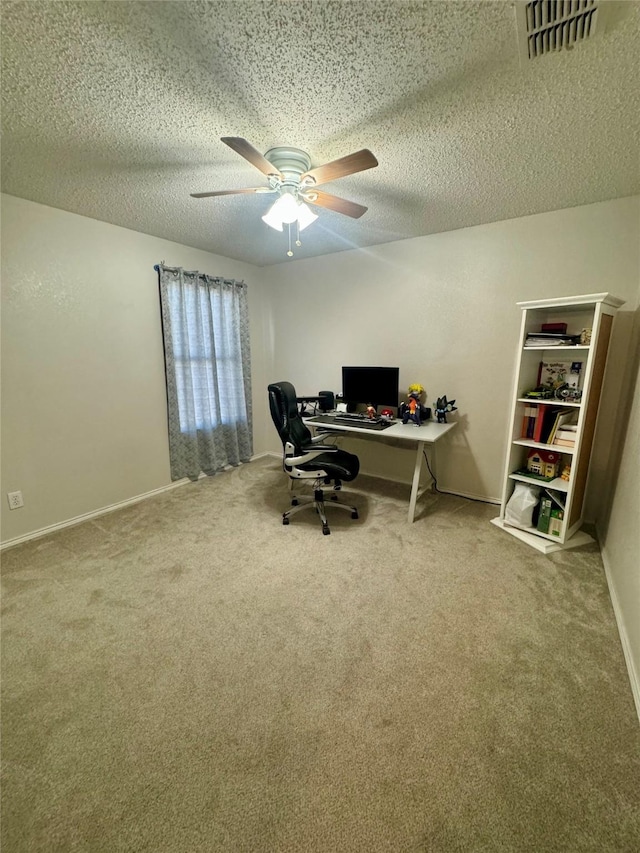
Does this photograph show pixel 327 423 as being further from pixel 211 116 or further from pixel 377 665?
pixel 211 116

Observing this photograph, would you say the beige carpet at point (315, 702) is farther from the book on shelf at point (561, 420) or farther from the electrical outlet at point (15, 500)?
the book on shelf at point (561, 420)

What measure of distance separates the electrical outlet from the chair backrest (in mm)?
1916

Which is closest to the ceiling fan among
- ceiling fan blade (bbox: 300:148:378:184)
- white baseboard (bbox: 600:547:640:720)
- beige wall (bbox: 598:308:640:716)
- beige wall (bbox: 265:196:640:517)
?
ceiling fan blade (bbox: 300:148:378:184)

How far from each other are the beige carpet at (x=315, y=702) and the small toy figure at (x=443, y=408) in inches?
44.8

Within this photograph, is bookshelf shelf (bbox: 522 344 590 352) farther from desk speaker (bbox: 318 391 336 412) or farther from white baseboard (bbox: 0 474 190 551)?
white baseboard (bbox: 0 474 190 551)

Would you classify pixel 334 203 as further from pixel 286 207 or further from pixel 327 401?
pixel 327 401

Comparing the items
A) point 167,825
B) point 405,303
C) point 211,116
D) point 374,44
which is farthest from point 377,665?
point 405,303

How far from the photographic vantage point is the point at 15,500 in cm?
238

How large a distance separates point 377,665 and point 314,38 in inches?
95.4

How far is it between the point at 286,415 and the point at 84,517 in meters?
1.91

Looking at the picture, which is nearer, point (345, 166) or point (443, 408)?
point (345, 166)

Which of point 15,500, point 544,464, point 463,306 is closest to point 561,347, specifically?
point 544,464

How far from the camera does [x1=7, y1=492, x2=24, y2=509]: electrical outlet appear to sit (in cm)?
236

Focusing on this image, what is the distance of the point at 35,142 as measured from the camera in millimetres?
1661
